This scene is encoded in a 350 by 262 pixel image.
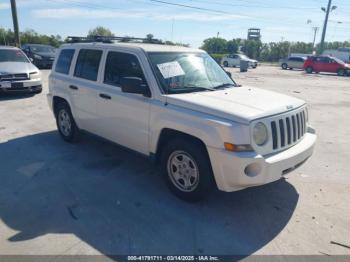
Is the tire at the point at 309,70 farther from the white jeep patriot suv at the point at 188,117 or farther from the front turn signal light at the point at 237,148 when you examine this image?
the front turn signal light at the point at 237,148

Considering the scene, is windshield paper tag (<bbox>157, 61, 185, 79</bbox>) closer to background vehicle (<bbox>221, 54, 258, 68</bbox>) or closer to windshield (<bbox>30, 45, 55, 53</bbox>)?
windshield (<bbox>30, 45, 55, 53</bbox>)

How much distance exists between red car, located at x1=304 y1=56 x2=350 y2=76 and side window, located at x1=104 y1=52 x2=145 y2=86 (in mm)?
30978

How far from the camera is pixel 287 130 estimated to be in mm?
3742

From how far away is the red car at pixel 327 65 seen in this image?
30.2m

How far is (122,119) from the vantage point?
15.0ft

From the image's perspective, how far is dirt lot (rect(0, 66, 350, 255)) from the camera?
125 inches

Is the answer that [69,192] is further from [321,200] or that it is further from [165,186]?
[321,200]

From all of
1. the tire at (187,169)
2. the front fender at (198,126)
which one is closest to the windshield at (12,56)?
the front fender at (198,126)

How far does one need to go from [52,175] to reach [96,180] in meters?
0.71

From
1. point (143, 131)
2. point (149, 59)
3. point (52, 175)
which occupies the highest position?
point (149, 59)

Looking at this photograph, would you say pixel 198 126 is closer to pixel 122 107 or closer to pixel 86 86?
pixel 122 107

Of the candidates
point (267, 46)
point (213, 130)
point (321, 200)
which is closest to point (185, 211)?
point (213, 130)

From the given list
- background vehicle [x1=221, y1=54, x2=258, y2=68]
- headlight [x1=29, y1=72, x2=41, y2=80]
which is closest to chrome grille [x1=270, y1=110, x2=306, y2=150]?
headlight [x1=29, y1=72, x2=41, y2=80]

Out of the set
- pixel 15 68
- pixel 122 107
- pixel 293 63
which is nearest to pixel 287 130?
pixel 122 107
